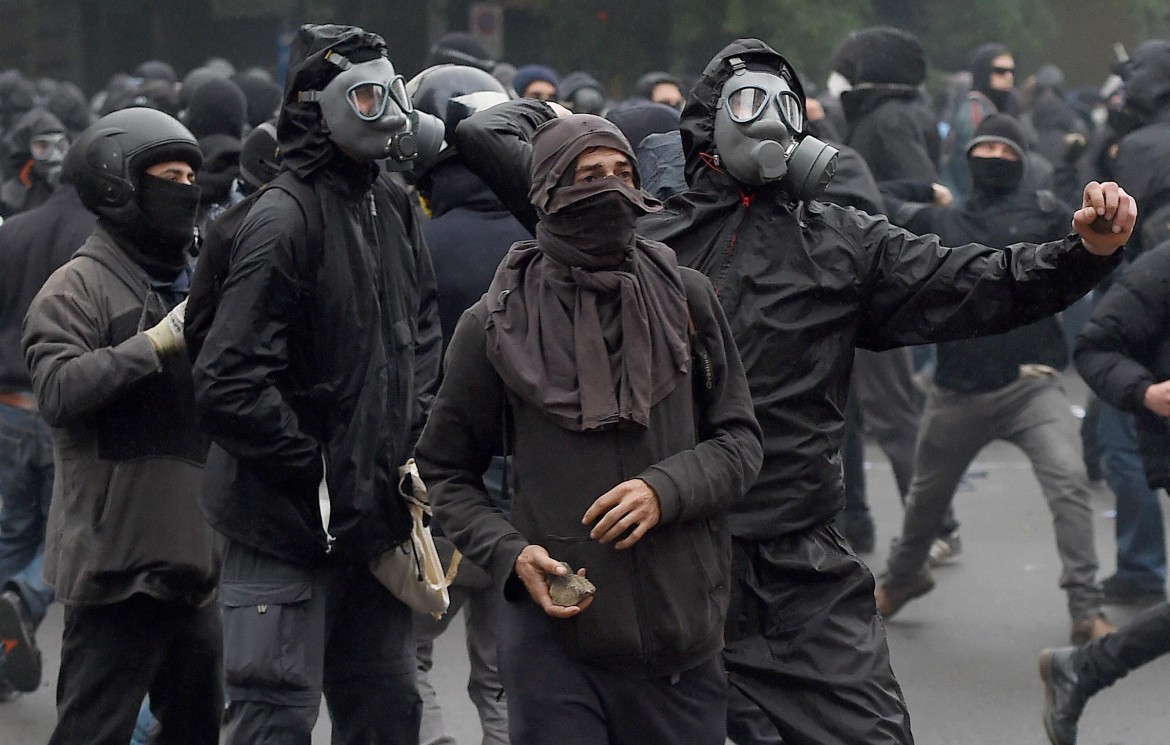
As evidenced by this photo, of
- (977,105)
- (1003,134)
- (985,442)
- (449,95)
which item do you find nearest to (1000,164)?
(1003,134)

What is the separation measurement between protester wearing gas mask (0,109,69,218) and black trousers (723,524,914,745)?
208 inches

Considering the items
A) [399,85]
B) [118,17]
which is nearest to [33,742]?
[399,85]

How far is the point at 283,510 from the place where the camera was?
409 cm

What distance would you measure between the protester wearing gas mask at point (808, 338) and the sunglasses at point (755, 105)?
0.02m

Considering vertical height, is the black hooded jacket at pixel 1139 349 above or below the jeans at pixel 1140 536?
above

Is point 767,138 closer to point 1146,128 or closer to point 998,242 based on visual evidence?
point 998,242

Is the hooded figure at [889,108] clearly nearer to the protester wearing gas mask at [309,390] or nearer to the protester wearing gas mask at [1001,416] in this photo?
the protester wearing gas mask at [1001,416]

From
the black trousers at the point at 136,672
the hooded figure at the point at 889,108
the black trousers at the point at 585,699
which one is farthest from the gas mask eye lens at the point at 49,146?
the black trousers at the point at 585,699

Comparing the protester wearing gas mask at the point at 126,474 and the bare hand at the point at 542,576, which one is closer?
the bare hand at the point at 542,576

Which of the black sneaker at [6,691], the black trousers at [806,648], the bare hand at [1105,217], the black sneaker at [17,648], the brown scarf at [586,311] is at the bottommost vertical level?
the black sneaker at [6,691]

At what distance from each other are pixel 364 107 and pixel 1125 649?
2.96 m

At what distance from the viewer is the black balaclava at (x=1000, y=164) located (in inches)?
281

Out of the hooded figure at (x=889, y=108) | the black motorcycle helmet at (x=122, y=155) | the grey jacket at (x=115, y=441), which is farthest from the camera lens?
the hooded figure at (x=889, y=108)

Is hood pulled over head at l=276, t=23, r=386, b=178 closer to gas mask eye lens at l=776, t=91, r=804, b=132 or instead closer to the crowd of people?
the crowd of people
